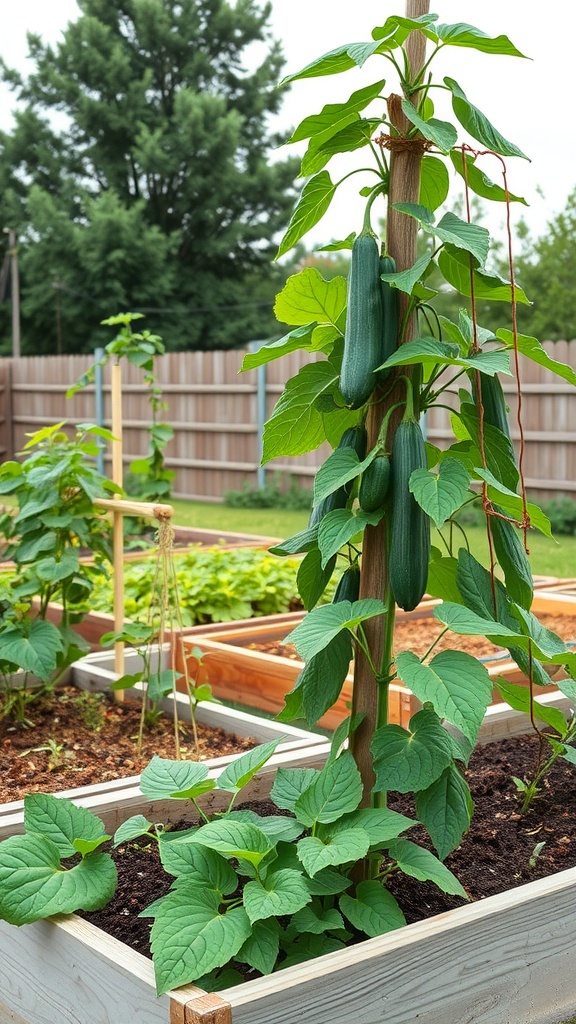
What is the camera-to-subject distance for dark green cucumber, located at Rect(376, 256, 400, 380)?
6.06 ft

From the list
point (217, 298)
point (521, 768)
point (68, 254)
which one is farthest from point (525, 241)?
point (521, 768)

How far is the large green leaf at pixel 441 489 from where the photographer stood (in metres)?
1.65

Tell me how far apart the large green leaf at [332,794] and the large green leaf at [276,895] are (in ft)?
0.38

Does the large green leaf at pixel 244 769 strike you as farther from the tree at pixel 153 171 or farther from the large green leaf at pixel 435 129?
the tree at pixel 153 171

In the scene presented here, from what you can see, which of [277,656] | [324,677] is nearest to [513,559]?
[324,677]

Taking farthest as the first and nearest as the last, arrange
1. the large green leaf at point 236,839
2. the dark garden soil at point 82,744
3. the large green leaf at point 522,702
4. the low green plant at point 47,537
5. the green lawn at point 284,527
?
the green lawn at point 284,527 < the low green plant at point 47,537 < the dark garden soil at point 82,744 < the large green leaf at point 522,702 < the large green leaf at point 236,839

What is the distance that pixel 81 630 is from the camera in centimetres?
496

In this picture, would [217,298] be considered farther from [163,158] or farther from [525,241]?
[525,241]

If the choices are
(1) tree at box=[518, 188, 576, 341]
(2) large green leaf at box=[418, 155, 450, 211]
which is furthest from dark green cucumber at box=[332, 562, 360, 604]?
(1) tree at box=[518, 188, 576, 341]

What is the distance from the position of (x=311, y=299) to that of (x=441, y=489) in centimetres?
52

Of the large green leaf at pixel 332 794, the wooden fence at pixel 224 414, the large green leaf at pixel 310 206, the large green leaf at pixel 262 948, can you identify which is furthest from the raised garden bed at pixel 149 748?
the wooden fence at pixel 224 414

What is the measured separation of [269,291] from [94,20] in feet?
24.5

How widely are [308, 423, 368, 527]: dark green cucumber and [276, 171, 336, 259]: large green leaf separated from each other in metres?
0.34

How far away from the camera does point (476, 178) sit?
194cm
